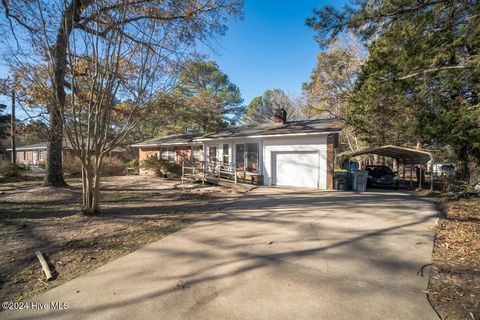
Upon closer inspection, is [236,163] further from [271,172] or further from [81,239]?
[81,239]

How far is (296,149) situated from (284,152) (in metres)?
0.75

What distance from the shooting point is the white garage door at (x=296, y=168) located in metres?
12.9

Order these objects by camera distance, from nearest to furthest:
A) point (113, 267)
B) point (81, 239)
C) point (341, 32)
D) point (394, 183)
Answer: point (113, 267)
point (81, 239)
point (341, 32)
point (394, 183)

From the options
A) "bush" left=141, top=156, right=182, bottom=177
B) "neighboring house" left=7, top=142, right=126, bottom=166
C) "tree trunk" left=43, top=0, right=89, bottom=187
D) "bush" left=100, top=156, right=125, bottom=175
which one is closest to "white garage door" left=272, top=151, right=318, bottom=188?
"bush" left=141, top=156, right=182, bottom=177

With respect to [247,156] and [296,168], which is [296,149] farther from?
[247,156]

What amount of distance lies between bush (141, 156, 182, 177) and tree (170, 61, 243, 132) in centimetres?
677

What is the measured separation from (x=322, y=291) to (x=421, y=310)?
3.48 feet

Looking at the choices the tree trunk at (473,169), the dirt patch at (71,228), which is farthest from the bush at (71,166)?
the tree trunk at (473,169)

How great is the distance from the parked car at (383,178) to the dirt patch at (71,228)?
950 cm

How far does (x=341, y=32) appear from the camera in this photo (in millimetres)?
6746

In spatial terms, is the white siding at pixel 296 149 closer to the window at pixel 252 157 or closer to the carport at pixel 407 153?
the window at pixel 252 157

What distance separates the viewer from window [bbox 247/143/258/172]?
1484 cm

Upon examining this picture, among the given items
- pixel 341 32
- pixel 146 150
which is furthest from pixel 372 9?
pixel 146 150

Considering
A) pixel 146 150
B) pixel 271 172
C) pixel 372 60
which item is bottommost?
pixel 271 172
